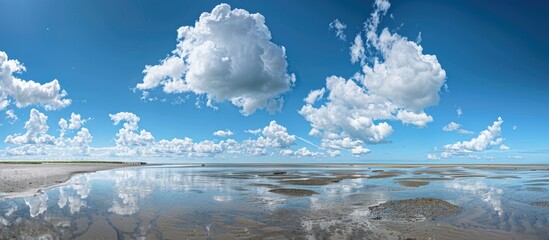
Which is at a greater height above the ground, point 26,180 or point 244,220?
point 26,180

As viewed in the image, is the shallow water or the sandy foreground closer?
the shallow water

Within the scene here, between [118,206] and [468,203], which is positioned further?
[468,203]

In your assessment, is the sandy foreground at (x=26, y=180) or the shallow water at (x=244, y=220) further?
the sandy foreground at (x=26, y=180)

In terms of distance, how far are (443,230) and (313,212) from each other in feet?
23.8

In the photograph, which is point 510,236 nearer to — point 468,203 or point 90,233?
point 468,203

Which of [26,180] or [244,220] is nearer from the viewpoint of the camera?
[244,220]

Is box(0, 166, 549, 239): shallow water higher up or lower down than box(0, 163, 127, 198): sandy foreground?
lower down

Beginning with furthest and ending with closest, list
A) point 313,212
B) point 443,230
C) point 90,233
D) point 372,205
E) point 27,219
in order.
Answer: point 372,205, point 313,212, point 27,219, point 443,230, point 90,233

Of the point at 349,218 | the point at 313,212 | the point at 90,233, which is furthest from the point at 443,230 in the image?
the point at 90,233

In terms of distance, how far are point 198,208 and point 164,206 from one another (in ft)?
8.32

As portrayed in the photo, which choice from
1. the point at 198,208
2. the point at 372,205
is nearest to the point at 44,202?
the point at 198,208

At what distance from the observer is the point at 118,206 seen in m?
21.5

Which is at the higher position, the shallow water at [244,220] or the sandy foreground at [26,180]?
the sandy foreground at [26,180]

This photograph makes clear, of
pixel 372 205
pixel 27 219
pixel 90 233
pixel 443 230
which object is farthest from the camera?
pixel 372 205
